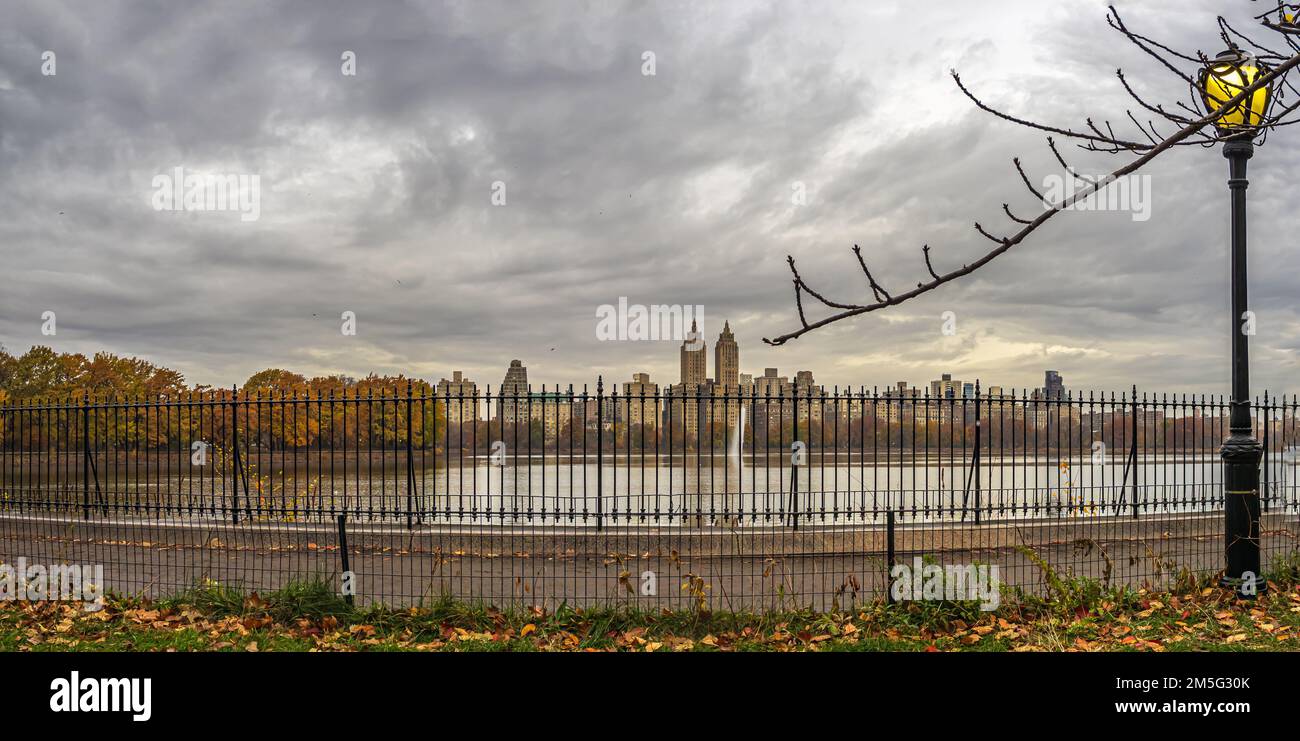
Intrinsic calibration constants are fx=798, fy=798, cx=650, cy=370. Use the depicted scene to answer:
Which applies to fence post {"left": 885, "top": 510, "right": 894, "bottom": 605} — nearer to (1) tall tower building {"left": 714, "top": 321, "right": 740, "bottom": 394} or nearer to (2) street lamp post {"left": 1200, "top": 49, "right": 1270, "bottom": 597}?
(2) street lamp post {"left": 1200, "top": 49, "right": 1270, "bottom": 597}

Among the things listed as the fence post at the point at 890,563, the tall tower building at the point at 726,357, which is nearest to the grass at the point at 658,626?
the fence post at the point at 890,563

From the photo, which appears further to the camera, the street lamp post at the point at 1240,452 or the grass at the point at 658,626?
the street lamp post at the point at 1240,452

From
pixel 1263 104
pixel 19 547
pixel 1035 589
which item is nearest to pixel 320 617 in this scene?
pixel 1035 589

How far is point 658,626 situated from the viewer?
639cm

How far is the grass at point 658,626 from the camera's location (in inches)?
241

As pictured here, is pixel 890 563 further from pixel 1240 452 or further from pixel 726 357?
pixel 726 357

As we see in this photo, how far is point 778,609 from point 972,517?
23.4 feet

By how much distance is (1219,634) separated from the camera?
21.3 feet

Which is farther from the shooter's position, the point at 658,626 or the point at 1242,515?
the point at 1242,515

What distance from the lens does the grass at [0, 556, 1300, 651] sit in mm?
6125

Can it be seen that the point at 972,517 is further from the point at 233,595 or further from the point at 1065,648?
the point at 233,595

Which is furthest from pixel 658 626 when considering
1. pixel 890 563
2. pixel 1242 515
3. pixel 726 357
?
pixel 726 357

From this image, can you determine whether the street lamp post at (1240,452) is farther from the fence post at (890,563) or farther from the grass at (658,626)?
the fence post at (890,563)

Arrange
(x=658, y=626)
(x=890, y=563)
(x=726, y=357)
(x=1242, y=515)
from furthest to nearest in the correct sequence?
(x=726, y=357) < (x=1242, y=515) < (x=890, y=563) < (x=658, y=626)
